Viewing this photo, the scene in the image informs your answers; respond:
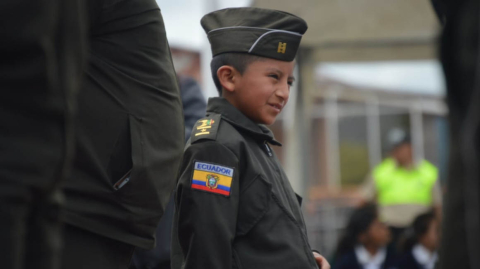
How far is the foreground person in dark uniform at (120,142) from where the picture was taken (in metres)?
2.00

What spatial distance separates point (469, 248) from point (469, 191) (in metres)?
0.11

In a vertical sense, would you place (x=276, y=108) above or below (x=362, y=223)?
above

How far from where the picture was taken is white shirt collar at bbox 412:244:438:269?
6492mm

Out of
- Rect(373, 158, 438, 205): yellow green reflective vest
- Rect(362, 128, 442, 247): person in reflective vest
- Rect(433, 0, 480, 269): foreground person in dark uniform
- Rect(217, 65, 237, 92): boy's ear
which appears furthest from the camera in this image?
Rect(373, 158, 438, 205): yellow green reflective vest

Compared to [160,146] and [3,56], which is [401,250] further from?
[3,56]

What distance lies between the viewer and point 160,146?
2205mm

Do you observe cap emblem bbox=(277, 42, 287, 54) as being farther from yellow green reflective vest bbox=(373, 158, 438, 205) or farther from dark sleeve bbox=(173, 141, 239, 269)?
yellow green reflective vest bbox=(373, 158, 438, 205)

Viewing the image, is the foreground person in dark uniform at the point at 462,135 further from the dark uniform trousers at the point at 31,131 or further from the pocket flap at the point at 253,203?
the pocket flap at the point at 253,203

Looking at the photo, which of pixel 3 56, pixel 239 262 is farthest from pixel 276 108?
pixel 3 56

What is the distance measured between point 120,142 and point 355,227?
16.5 feet

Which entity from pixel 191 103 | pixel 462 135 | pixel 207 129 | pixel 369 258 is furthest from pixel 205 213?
pixel 369 258

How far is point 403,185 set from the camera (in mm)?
A: 8227

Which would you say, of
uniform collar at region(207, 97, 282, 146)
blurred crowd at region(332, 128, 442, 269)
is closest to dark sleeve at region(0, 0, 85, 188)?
uniform collar at region(207, 97, 282, 146)

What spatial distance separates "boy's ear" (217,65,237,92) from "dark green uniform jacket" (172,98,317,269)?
0.22m
